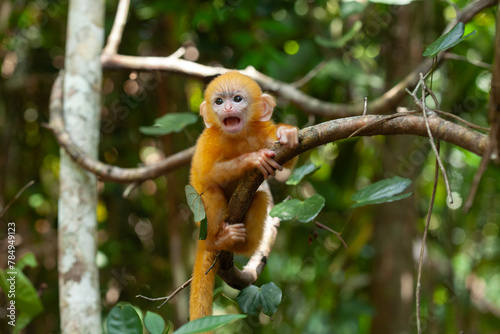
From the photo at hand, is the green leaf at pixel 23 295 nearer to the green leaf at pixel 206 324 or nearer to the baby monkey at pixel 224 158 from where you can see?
the baby monkey at pixel 224 158

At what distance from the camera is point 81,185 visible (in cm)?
284

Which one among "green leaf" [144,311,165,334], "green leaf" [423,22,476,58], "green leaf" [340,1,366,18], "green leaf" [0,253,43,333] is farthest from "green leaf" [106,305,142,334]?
"green leaf" [340,1,366,18]

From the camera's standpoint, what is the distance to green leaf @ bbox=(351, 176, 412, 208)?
1.81 meters

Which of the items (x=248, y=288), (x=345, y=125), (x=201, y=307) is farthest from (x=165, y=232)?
(x=345, y=125)

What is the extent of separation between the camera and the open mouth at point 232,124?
222 centimetres

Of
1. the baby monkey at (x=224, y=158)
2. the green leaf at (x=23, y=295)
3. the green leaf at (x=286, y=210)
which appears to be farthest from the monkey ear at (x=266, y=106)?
the green leaf at (x=23, y=295)

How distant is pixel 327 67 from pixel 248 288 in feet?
7.81

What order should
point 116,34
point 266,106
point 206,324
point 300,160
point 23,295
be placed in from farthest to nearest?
Answer: point 300,160 → point 116,34 → point 23,295 → point 266,106 → point 206,324

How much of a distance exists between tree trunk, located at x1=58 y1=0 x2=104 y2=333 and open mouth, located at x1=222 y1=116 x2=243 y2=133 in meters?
1.04

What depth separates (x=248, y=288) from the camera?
184cm

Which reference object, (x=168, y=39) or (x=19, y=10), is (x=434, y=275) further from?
(x=19, y=10)

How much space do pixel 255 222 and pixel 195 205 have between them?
2.46ft

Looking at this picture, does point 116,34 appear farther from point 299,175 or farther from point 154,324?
point 154,324

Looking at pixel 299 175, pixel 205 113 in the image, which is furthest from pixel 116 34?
pixel 299 175
